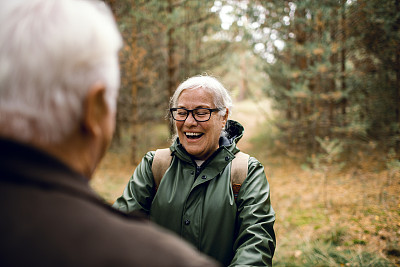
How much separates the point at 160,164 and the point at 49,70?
5.16 ft

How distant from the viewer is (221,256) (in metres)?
1.90

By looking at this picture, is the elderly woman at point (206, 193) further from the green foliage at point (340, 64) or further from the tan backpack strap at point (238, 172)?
the green foliage at point (340, 64)

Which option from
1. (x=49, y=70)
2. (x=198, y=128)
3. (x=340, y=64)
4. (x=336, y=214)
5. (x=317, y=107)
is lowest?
(x=336, y=214)

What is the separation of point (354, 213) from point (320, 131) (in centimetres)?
388

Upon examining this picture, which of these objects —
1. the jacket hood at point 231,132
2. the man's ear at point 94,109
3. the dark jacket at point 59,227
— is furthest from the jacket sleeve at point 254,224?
the man's ear at point 94,109

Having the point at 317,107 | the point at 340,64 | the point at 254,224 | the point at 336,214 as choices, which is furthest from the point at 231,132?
the point at 340,64

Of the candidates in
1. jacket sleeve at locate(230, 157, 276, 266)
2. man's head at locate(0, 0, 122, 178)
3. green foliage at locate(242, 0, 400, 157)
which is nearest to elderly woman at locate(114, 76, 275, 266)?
jacket sleeve at locate(230, 157, 276, 266)

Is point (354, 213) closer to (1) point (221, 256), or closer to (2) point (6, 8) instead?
(1) point (221, 256)

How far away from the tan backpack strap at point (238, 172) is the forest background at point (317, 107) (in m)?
1.25

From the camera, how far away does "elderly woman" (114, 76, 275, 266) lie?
1864mm

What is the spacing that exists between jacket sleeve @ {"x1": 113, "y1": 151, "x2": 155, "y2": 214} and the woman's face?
0.39 m

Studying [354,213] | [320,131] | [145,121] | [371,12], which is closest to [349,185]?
[354,213]

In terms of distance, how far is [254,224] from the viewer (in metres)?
1.83

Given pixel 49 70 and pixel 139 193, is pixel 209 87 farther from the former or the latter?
pixel 49 70
